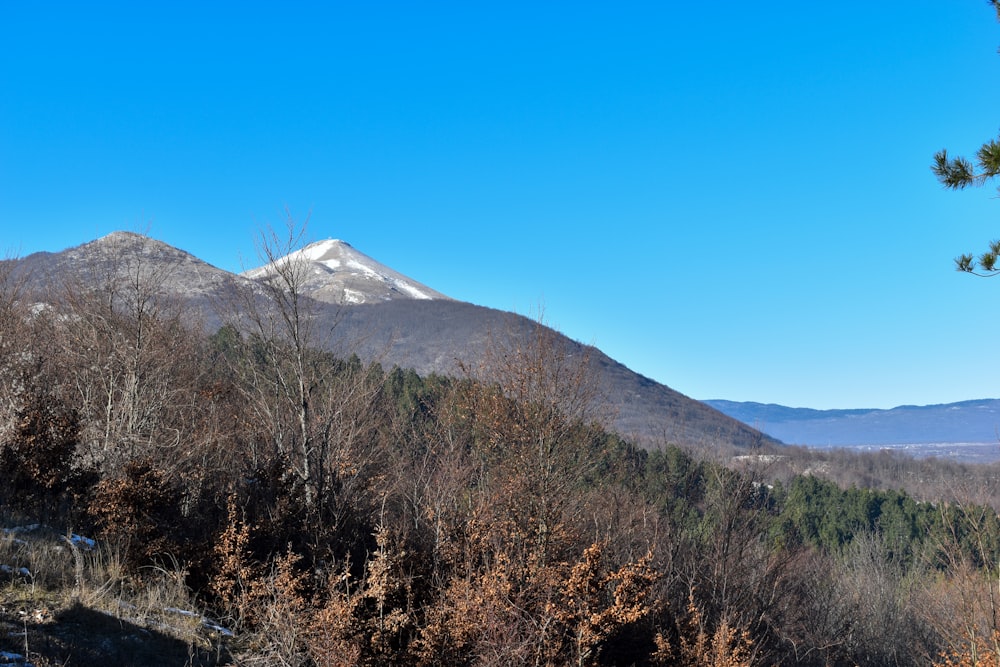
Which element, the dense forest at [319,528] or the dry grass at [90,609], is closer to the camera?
the dry grass at [90,609]

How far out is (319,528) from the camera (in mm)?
14562

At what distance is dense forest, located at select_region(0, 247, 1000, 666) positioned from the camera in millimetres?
10102

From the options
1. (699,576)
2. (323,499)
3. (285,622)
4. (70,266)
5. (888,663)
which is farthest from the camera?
(70,266)

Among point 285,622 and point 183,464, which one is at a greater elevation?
point 183,464

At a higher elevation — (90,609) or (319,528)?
(319,528)

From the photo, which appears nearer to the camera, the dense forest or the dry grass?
the dry grass

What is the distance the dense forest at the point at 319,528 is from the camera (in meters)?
10.1

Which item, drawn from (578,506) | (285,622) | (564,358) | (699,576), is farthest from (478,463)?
(285,622)

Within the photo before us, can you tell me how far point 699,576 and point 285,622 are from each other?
2056 cm

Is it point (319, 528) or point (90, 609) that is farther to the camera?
point (319, 528)

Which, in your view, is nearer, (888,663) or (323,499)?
(323,499)

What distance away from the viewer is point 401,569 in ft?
39.5

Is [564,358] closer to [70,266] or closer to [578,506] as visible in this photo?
[578,506]

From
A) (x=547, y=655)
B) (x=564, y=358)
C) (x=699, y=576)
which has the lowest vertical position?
(x=699, y=576)
